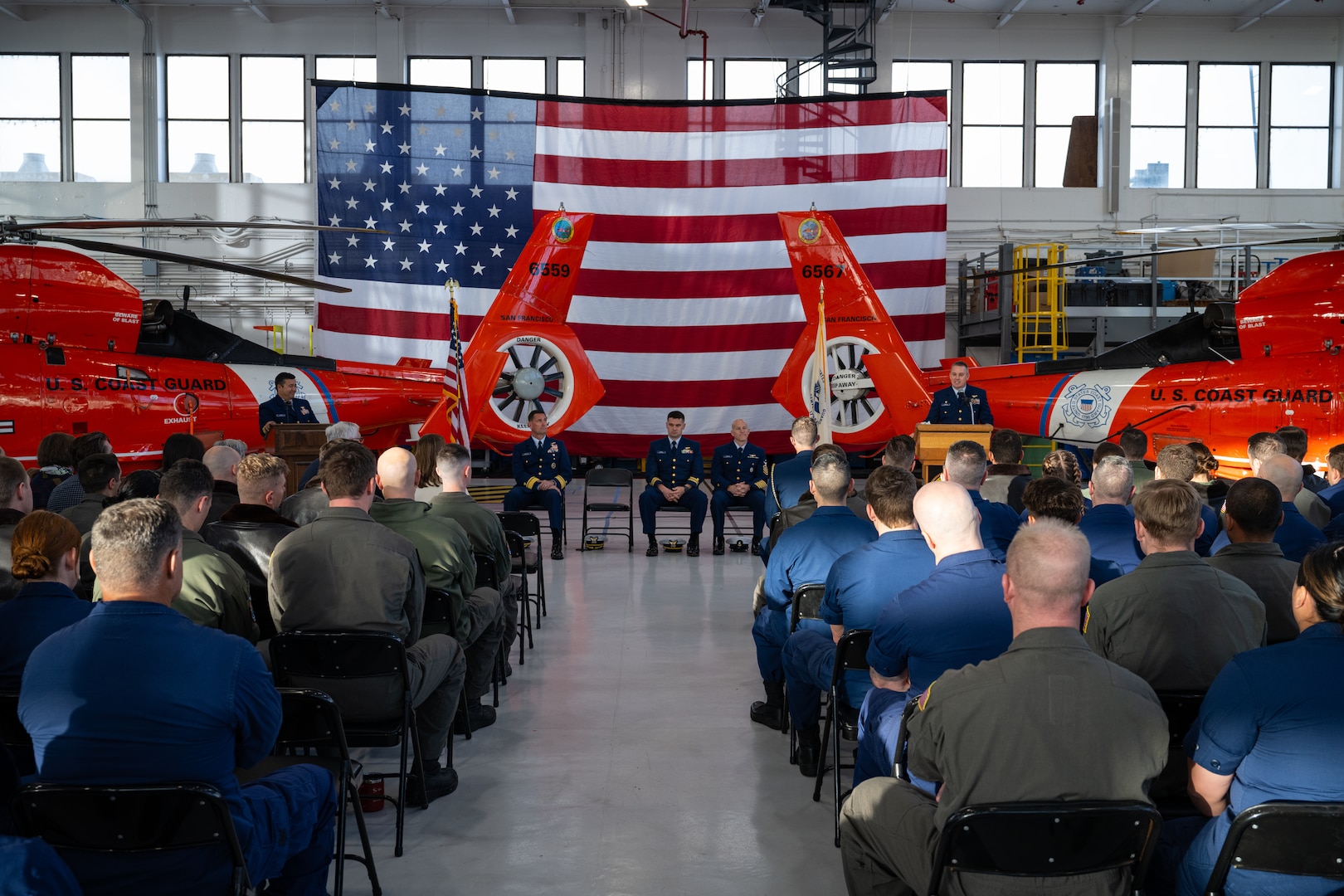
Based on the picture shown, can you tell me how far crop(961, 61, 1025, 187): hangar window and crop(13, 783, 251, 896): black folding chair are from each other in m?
14.6

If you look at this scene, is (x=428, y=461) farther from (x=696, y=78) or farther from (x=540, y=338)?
(x=696, y=78)

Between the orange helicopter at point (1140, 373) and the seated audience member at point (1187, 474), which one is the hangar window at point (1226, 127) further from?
→ the seated audience member at point (1187, 474)

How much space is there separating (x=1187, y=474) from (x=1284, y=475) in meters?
0.41

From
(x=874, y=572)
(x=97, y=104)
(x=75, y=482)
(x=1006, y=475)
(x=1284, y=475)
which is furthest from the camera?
(x=97, y=104)

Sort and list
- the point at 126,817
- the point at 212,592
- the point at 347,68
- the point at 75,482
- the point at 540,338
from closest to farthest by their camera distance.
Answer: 1. the point at 126,817
2. the point at 212,592
3. the point at 75,482
4. the point at 540,338
5. the point at 347,68

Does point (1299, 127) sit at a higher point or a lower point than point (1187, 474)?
higher

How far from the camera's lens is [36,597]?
2.40m

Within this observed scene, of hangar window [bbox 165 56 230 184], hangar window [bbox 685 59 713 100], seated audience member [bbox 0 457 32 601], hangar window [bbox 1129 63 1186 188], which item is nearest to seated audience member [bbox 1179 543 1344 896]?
seated audience member [bbox 0 457 32 601]

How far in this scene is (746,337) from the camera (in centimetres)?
1264

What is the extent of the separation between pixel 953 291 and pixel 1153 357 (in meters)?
5.56

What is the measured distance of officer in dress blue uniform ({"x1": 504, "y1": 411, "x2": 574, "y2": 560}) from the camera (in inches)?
320

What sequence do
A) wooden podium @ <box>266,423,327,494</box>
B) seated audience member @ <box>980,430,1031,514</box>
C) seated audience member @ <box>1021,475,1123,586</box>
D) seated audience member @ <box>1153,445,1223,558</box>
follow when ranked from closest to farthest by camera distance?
1. seated audience member @ <box>1021,475,1123,586</box>
2. seated audience member @ <box>1153,445,1223,558</box>
3. seated audience member @ <box>980,430,1031,514</box>
4. wooden podium @ <box>266,423,327,494</box>

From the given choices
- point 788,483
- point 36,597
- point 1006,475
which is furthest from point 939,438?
point 36,597

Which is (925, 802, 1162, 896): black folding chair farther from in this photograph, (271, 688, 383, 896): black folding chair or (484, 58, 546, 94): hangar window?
(484, 58, 546, 94): hangar window
